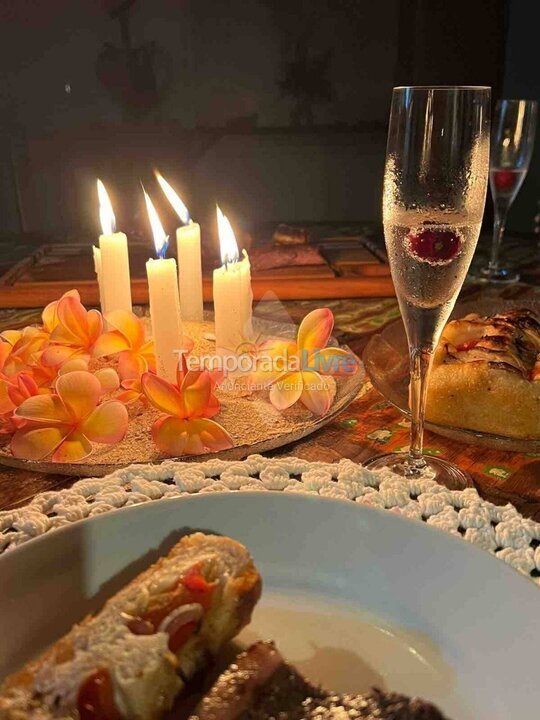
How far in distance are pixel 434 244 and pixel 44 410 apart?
378 millimetres

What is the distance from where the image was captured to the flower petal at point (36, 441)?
25.4 inches

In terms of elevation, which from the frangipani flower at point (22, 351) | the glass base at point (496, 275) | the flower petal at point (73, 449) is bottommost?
the glass base at point (496, 275)

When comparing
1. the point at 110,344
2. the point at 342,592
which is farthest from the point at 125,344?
the point at 342,592

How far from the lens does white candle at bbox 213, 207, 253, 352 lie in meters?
0.87

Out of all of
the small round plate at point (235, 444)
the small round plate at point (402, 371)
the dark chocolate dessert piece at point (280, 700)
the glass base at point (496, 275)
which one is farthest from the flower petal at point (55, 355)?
the glass base at point (496, 275)

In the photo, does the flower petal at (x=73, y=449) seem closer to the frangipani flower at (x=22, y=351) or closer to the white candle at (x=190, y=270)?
the frangipani flower at (x=22, y=351)

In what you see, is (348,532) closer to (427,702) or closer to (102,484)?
(427,702)

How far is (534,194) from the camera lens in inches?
99.2

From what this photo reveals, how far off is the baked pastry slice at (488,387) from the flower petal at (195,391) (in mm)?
222

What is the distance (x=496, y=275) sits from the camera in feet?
4.75

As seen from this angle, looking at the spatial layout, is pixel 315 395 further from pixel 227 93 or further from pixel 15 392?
pixel 227 93

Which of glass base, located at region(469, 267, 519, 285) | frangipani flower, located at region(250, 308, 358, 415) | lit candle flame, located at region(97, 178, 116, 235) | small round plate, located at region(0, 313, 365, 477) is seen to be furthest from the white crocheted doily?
glass base, located at region(469, 267, 519, 285)

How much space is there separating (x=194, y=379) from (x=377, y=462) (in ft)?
0.61

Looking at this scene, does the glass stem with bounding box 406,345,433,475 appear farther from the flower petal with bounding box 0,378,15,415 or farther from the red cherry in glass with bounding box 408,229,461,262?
the flower petal with bounding box 0,378,15,415
